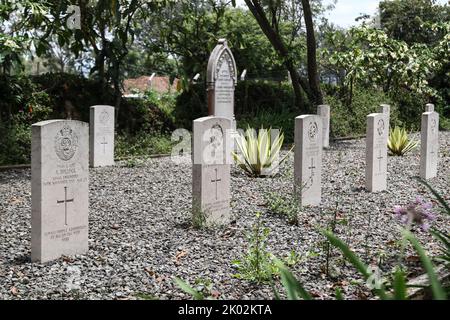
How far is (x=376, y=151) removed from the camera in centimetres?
909

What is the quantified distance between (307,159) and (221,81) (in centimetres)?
704

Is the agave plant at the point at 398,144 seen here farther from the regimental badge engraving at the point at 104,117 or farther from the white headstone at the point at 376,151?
the regimental badge engraving at the point at 104,117

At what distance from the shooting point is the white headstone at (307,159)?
769 centimetres

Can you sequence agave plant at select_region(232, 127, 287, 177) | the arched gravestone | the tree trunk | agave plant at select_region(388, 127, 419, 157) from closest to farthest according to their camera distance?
agave plant at select_region(232, 127, 287, 177) → agave plant at select_region(388, 127, 419, 157) → the arched gravestone → the tree trunk

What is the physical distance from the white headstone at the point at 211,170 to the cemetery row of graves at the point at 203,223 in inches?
0.5

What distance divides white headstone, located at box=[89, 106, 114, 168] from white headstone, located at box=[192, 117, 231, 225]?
218 inches

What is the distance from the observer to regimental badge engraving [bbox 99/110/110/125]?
12191mm

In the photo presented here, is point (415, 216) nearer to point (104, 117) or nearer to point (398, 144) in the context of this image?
point (104, 117)

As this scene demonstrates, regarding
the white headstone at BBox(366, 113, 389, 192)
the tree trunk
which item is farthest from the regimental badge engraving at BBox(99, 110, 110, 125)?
the tree trunk

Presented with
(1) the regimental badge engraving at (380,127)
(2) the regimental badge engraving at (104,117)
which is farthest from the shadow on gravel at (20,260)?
(2) the regimental badge engraving at (104,117)

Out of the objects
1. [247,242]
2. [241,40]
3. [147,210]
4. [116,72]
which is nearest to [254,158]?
[147,210]

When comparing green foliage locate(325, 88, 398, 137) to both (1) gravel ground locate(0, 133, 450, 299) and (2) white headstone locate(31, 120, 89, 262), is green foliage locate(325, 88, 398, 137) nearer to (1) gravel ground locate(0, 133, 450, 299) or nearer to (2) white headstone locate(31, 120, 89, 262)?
(1) gravel ground locate(0, 133, 450, 299)

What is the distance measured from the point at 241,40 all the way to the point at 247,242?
11461mm
